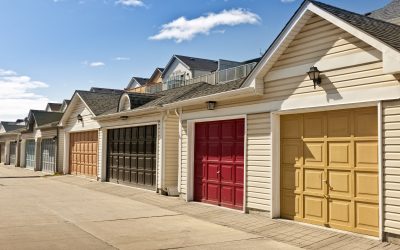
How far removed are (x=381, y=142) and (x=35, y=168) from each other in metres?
27.3

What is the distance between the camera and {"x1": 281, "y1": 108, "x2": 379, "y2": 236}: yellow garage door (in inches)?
307

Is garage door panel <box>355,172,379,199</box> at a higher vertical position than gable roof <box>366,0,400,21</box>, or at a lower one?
lower

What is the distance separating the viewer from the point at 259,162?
33.5 ft

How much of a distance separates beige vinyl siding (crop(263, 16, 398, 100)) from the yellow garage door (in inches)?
22.2

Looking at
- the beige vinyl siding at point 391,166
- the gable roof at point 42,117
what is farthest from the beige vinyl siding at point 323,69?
the gable roof at point 42,117

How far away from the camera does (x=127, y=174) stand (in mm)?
17703

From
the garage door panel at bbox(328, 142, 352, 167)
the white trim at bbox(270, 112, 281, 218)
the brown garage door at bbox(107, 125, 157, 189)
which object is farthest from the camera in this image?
the brown garage door at bbox(107, 125, 157, 189)

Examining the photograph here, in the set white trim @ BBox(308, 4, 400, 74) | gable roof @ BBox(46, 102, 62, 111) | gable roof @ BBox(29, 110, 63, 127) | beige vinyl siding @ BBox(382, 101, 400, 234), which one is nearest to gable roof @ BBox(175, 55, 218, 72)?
gable roof @ BBox(46, 102, 62, 111)

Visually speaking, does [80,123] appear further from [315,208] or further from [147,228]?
[315,208]

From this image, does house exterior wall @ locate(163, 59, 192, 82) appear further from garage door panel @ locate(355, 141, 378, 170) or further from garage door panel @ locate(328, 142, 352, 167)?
garage door panel @ locate(355, 141, 378, 170)

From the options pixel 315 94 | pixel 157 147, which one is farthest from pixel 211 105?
pixel 157 147

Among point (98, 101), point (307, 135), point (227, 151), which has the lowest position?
point (227, 151)

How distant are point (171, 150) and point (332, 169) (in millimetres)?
7345

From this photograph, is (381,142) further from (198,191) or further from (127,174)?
(127,174)
